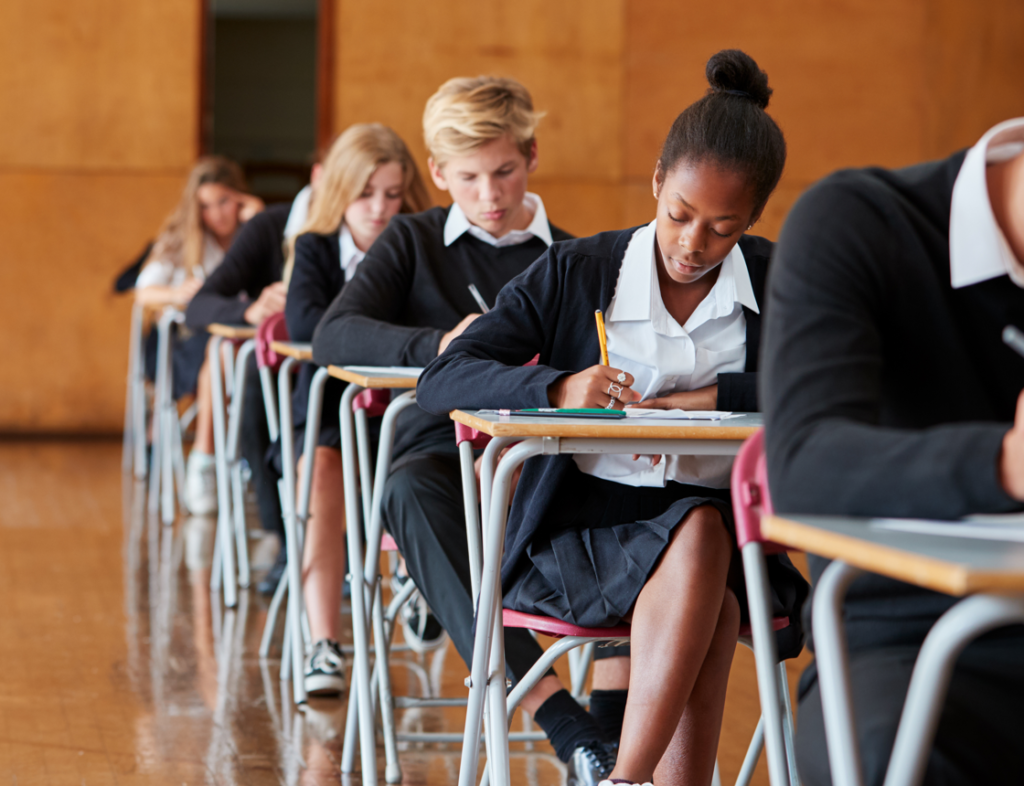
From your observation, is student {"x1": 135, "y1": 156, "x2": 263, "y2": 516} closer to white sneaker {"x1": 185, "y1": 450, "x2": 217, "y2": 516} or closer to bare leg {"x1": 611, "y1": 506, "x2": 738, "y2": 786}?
white sneaker {"x1": 185, "y1": 450, "x2": 217, "y2": 516}

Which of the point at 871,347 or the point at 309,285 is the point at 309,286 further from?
the point at 871,347

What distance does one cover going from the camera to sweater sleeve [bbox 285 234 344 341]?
115 inches

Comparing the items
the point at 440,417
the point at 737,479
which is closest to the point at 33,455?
the point at 440,417

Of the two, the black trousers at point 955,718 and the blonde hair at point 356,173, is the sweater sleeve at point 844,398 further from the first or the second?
the blonde hair at point 356,173

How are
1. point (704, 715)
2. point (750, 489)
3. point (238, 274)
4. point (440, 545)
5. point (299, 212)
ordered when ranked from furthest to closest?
point (238, 274), point (299, 212), point (440, 545), point (704, 715), point (750, 489)

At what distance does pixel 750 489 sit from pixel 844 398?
0.47ft

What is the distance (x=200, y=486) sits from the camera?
4.74 metres

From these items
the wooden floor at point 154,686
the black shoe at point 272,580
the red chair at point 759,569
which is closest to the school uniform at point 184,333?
the wooden floor at point 154,686

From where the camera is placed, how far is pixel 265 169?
32.1 feet

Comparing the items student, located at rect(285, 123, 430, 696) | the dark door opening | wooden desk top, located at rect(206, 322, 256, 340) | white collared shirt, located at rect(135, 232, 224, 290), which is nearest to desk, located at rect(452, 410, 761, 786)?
student, located at rect(285, 123, 430, 696)

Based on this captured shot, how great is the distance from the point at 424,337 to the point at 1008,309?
129 centimetres

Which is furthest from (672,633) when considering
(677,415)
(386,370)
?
(386,370)

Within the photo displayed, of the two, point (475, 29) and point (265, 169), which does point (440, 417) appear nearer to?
point (475, 29)

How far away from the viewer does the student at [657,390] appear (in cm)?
147
